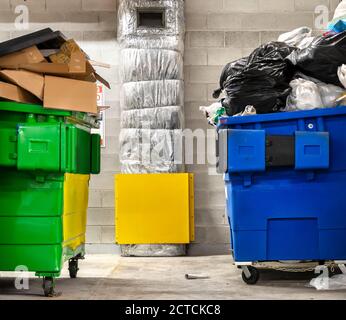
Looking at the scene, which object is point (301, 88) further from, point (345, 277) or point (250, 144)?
point (345, 277)

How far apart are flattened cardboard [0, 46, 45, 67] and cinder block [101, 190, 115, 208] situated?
8.42 feet

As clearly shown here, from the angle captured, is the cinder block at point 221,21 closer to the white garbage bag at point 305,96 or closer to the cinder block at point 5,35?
the cinder block at point 5,35

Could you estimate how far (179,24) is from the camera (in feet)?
18.6

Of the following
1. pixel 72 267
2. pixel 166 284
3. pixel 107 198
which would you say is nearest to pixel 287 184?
pixel 166 284

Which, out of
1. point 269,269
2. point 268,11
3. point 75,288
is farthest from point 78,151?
point 268,11

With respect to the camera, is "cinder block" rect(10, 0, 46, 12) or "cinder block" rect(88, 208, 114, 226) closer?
"cinder block" rect(88, 208, 114, 226)

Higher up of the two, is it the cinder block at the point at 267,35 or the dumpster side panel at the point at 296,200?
the cinder block at the point at 267,35

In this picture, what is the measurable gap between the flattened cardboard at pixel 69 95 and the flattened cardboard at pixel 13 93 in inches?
5.0

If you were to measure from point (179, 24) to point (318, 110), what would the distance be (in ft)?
8.27

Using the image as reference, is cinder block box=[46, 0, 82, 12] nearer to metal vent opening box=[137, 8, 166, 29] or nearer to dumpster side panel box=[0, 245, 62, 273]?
metal vent opening box=[137, 8, 166, 29]

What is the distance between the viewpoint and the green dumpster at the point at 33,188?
3.24m

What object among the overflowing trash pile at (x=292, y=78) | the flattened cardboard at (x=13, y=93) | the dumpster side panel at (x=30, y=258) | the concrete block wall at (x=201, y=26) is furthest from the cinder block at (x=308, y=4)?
the dumpster side panel at (x=30, y=258)

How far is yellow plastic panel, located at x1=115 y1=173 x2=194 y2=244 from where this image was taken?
5.55 metres

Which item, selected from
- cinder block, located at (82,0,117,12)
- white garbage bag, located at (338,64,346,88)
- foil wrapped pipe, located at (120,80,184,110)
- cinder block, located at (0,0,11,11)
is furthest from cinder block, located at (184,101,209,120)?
white garbage bag, located at (338,64,346,88)
